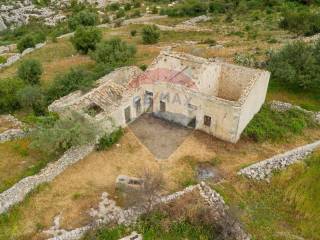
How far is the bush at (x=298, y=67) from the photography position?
31781mm

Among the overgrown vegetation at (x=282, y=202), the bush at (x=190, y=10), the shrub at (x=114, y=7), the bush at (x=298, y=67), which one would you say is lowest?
the shrub at (x=114, y=7)

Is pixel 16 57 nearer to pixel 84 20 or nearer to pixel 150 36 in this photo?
pixel 150 36

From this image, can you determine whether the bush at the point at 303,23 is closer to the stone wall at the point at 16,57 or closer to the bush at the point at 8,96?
the stone wall at the point at 16,57

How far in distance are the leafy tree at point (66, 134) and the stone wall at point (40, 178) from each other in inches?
22.2

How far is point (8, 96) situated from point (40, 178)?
40.9 ft

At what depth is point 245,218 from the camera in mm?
21531

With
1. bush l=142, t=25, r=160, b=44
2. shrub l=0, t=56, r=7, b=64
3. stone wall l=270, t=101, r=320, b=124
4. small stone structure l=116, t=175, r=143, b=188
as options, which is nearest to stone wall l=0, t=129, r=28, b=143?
small stone structure l=116, t=175, r=143, b=188

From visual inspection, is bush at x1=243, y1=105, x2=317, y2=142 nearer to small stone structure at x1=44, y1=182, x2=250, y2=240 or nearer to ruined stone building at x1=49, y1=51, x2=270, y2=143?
ruined stone building at x1=49, y1=51, x2=270, y2=143

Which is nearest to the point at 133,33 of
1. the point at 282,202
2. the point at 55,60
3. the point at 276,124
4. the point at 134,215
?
the point at 55,60

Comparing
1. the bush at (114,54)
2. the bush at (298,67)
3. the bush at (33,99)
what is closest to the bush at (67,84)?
the bush at (33,99)

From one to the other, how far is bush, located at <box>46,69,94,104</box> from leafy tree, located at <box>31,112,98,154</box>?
746cm

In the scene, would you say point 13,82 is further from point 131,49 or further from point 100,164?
point 100,164

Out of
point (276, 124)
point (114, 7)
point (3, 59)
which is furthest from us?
point (114, 7)

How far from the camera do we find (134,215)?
21156 mm
